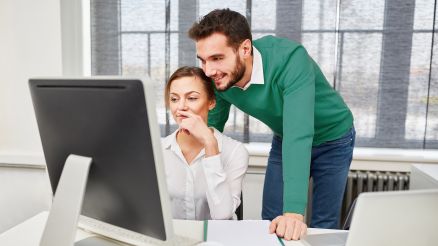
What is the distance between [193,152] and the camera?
155 cm

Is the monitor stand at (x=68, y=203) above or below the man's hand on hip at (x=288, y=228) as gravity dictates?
above

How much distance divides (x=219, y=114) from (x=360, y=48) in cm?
120

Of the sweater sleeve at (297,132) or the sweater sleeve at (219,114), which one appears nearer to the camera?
the sweater sleeve at (297,132)

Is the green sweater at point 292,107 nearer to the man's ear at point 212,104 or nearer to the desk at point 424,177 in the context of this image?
the man's ear at point 212,104

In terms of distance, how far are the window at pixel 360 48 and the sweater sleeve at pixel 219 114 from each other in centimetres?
88

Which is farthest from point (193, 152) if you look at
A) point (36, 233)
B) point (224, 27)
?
point (36, 233)

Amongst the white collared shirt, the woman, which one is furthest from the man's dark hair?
the woman

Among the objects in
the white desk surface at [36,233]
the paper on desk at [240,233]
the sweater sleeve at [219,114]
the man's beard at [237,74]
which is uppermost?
the man's beard at [237,74]

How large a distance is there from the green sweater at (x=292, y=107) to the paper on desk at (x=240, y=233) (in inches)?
5.1

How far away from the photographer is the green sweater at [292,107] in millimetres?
1235

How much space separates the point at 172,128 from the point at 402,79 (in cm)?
142

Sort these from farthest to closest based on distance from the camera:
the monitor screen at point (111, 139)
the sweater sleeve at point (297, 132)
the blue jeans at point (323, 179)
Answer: the blue jeans at point (323, 179) → the sweater sleeve at point (297, 132) → the monitor screen at point (111, 139)

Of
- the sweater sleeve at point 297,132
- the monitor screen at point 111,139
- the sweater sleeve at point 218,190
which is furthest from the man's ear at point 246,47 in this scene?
the monitor screen at point 111,139

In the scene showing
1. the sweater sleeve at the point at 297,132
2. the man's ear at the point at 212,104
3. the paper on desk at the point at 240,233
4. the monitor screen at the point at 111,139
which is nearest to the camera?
the monitor screen at the point at 111,139
